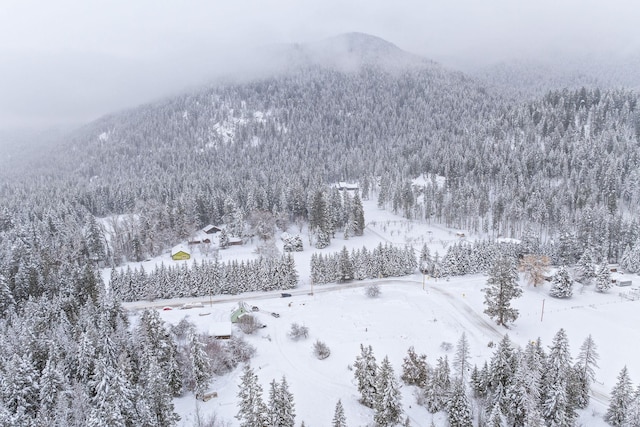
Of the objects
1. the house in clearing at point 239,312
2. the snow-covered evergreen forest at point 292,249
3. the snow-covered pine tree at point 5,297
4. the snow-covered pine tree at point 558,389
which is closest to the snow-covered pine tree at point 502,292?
the snow-covered evergreen forest at point 292,249

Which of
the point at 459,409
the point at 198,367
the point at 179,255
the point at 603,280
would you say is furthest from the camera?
the point at 179,255

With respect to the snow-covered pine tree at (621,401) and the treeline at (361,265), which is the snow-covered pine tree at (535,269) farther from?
the snow-covered pine tree at (621,401)

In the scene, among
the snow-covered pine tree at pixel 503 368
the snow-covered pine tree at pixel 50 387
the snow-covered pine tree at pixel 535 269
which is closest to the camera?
the snow-covered pine tree at pixel 50 387

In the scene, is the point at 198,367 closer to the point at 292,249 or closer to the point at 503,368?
the point at 503,368

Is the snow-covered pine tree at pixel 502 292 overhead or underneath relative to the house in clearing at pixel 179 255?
overhead

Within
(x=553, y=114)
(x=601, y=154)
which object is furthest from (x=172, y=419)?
(x=553, y=114)

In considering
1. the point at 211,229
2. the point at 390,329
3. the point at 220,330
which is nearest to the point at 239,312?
the point at 220,330
